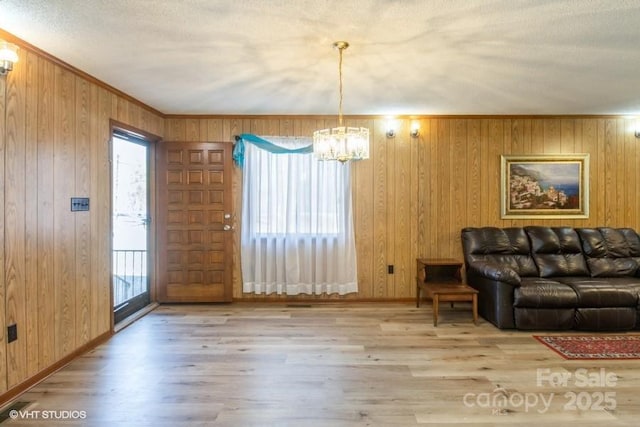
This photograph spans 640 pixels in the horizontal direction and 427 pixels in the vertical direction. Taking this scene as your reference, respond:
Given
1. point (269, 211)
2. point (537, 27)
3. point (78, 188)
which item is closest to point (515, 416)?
point (537, 27)

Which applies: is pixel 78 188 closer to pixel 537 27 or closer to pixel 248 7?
pixel 248 7

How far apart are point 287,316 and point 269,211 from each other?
1391mm

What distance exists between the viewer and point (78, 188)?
3188 mm

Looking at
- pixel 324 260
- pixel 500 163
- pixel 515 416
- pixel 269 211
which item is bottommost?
pixel 515 416

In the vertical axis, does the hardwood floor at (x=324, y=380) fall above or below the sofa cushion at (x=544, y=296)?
below

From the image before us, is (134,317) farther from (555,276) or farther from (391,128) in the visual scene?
(555,276)

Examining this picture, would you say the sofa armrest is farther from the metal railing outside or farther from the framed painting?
the metal railing outside

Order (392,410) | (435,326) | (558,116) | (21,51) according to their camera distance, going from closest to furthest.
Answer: (392,410), (21,51), (435,326), (558,116)

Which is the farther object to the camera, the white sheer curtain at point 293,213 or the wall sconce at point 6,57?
the white sheer curtain at point 293,213

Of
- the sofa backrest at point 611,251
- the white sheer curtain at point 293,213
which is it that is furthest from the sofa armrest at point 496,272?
the white sheer curtain at point 293,213

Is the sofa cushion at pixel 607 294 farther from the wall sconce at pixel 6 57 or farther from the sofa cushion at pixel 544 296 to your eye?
the wall sconce at pixel 6 57

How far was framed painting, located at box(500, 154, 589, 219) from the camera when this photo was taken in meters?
4.80

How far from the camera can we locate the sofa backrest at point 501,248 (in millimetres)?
4406

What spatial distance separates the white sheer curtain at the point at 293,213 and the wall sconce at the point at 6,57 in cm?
262
